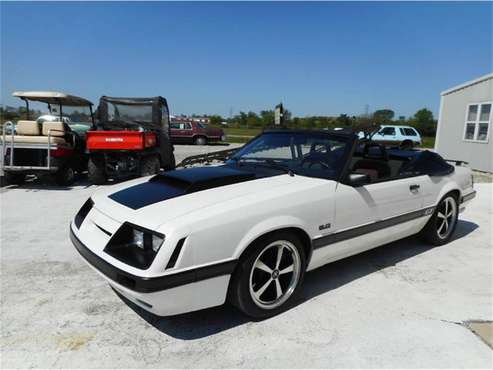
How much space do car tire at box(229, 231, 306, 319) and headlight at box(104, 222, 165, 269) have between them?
0.60 meters

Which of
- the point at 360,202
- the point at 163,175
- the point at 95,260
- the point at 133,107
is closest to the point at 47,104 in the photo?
the point at 133,107

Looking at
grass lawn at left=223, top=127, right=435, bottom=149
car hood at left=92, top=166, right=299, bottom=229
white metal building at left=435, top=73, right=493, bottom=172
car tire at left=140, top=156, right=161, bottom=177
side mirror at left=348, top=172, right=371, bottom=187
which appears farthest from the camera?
grass lawn at left=223, top=127, right=435, bottom=149

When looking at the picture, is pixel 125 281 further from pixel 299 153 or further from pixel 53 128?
pixel 53 128

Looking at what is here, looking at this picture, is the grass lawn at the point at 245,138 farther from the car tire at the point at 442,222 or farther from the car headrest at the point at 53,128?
the car tire at the point at 442,222

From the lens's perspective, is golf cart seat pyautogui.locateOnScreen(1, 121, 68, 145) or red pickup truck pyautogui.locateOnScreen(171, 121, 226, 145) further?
red pickup truck pyautogui.locateOnScreen(171, 121, 226, 145)

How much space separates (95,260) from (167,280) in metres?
0.66

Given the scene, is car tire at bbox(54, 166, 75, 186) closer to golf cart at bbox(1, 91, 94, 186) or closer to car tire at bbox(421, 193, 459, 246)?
golf cart at bbox(1, 91, 94, 186)

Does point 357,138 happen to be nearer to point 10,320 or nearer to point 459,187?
point 459,187

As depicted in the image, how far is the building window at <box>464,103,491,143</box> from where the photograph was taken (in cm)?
1270

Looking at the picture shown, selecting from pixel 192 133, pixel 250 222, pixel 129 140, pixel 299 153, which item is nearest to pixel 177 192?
pixel 250 222

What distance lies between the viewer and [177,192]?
2824mm

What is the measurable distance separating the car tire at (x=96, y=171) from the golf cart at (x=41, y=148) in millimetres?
476

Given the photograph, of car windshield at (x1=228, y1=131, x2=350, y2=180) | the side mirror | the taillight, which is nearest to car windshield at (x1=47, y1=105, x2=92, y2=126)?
the taillight

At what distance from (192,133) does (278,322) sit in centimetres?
2169
